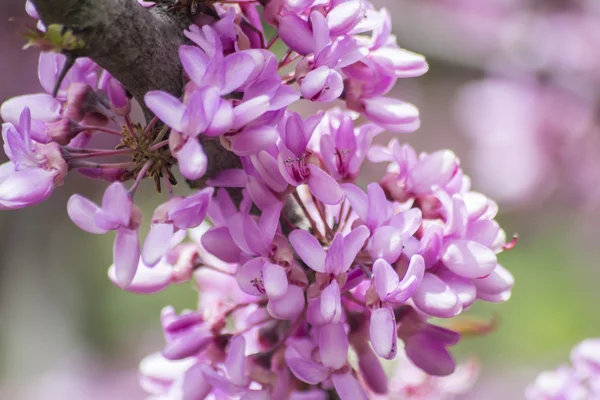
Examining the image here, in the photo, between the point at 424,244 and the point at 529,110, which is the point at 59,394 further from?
the point at 424,244

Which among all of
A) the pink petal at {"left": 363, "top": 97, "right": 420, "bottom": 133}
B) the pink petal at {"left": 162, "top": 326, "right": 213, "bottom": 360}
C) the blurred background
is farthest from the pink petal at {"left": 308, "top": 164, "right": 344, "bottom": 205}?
the blurred background

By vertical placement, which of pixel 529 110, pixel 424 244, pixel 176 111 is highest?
pixel 176 111

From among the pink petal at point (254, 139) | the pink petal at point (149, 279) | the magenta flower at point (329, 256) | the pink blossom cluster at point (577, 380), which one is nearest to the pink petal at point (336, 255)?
the magenta flower at point (329, 256)

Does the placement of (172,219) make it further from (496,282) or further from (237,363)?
(496,282)

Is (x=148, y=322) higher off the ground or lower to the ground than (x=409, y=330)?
lower

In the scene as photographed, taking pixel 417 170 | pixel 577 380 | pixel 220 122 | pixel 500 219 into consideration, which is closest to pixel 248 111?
pixel 220 122

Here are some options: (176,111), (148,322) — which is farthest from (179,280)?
(148,322)

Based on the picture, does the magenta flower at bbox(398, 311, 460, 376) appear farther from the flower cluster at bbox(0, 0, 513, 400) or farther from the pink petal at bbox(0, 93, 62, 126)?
the pink petal at bbox(0, 93, 62, 126)
